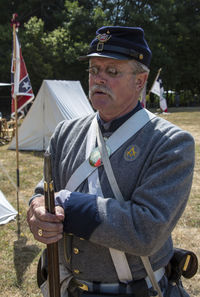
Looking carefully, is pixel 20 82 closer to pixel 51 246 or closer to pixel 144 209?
pixel 51 246

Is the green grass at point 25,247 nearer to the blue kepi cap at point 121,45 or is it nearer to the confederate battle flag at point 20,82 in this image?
the confederate battle flag at point 20,82

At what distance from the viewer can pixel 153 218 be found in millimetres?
1337

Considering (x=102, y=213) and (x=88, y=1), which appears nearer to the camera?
(x=102, y=213)

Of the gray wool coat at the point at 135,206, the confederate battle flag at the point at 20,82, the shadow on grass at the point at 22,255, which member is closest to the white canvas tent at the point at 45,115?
the confederate battle flag at the point at 20,82

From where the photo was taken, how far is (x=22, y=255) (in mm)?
4055

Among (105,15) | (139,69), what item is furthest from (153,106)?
(139,69)

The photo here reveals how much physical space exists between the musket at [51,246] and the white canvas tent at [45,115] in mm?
8656

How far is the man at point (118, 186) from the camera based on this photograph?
53.9 inches

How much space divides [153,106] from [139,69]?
30288 mm

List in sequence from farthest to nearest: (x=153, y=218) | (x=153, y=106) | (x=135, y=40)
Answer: (x=153, y=106) < (x=135, y=40) < (x=153, y=218)

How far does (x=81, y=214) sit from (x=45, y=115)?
917 centimetres

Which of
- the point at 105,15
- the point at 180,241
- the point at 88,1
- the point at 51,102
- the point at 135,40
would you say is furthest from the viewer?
the point at 88,1

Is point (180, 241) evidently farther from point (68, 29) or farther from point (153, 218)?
point (68, 29)

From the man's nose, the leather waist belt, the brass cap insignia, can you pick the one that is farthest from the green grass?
the brass cap insignia
